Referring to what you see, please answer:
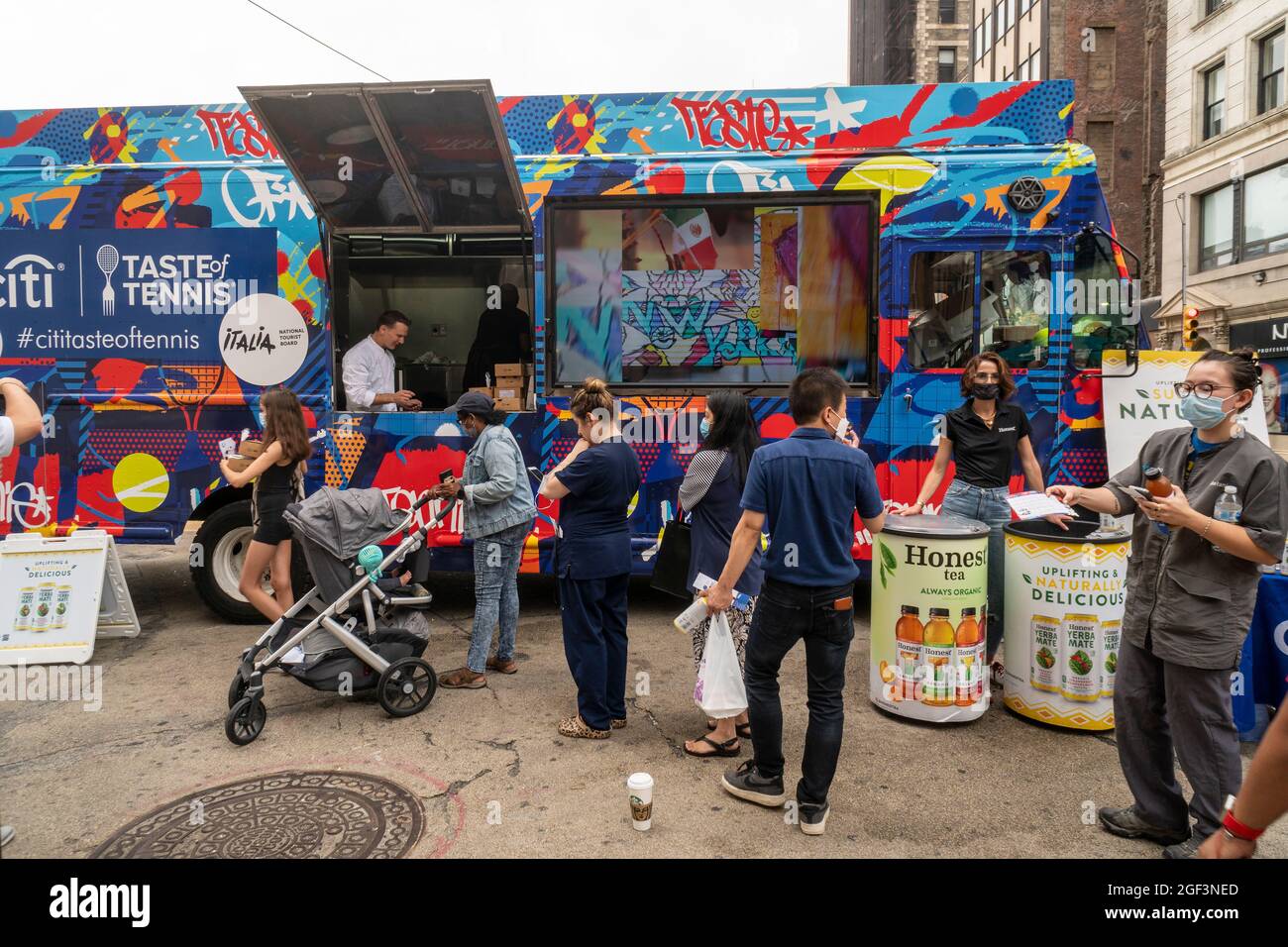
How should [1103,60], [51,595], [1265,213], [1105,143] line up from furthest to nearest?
[1103,60] → [1105,143] → [1265,213] → [51,595]

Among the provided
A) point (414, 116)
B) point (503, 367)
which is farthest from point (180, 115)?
point (503, 367)

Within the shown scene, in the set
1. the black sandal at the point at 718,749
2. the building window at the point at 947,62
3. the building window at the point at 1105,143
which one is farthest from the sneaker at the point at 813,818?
the building window at the point at 947,62

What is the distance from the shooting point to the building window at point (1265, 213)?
2327 cm

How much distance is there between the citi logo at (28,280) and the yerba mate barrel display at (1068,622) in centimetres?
702

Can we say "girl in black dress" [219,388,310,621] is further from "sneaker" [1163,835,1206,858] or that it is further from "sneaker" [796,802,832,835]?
"sneaker" [1163,835,1206,858]

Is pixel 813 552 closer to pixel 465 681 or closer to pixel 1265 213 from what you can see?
pixel 465 681

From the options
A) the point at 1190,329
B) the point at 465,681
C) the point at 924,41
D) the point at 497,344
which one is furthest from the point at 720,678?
the point at 924,41

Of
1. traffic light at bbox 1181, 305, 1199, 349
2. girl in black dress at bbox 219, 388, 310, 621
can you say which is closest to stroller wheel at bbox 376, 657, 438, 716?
girl in black dress at bbox 219, 388, 310, 621

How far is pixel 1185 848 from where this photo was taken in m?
3.30

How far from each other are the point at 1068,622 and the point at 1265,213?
26.4 metres

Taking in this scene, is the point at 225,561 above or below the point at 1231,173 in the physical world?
below

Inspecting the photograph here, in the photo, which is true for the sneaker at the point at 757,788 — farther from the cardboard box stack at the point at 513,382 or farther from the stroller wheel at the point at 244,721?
the cardboard box stack at the point at 513,382

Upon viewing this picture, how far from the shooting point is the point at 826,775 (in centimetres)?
345

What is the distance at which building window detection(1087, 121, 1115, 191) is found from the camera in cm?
3425
